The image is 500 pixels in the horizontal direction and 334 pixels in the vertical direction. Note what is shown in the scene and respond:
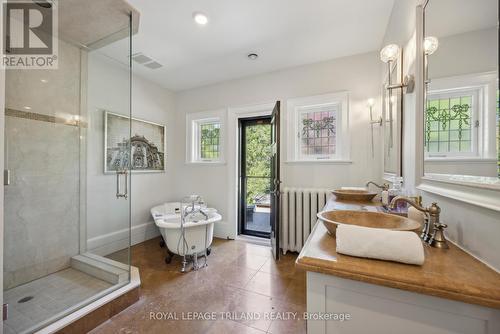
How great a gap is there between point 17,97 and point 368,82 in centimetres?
375

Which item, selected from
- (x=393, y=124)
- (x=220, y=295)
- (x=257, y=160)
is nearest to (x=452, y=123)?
(x=393, y=124)

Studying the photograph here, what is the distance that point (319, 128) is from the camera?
109 inches

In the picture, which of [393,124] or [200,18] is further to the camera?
[200,18]

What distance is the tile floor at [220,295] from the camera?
4.93ft

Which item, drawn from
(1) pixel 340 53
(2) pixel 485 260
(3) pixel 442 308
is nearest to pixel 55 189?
(3) pixel 442 308

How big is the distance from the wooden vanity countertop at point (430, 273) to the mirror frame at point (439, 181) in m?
0.20

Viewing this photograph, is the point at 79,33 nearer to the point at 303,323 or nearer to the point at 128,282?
the point at 128,282

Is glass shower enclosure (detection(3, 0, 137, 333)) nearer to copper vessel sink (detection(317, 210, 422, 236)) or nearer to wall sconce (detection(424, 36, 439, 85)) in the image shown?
copper vessel sink (detection(317, 210, 422, 236))

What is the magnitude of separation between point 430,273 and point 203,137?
3499mm

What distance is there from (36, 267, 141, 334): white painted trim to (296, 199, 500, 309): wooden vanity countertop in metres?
1.73

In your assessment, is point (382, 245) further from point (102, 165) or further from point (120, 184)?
point (102, 165)

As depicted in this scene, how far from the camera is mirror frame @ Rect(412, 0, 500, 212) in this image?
63 cm

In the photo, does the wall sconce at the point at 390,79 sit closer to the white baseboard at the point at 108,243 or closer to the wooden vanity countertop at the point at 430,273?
the wooden vanity countertop at the point at 430,273

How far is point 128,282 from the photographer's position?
5.95 ft
